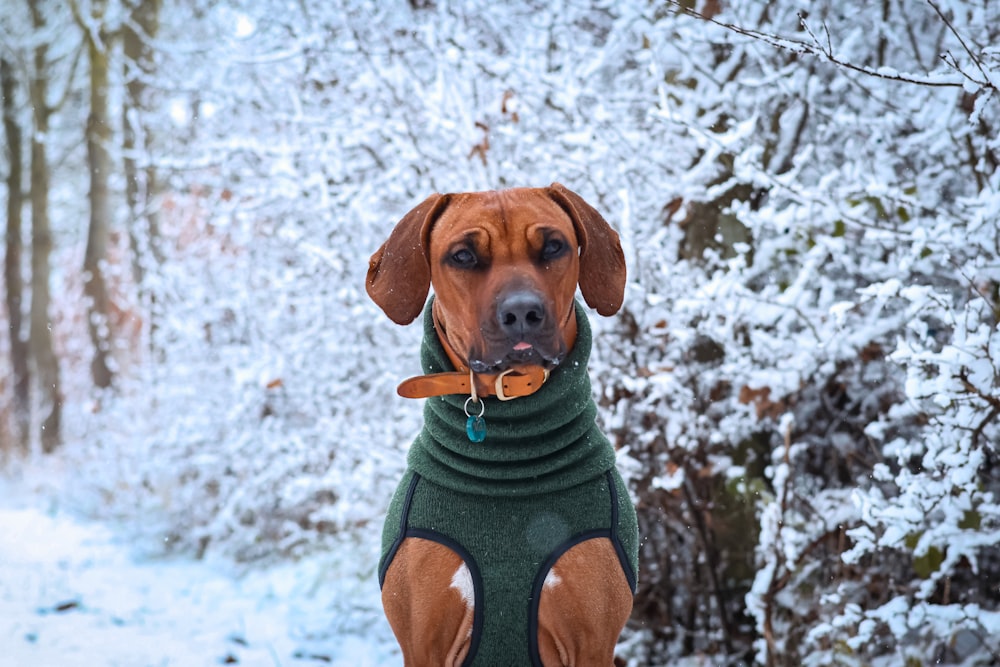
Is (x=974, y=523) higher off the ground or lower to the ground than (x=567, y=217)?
lower

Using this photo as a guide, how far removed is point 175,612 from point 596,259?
13.2ft

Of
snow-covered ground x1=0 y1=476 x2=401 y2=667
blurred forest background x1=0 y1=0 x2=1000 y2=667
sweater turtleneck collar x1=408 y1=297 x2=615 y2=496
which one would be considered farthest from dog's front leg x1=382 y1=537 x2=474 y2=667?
snow-covered ground x1=0 y1=476 x2=401 y2=667

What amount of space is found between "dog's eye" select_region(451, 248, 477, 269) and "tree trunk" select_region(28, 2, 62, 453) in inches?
464

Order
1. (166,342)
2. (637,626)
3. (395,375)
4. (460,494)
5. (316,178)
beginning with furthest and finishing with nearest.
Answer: (166,342)
(316,178)
(395,375)
(637,626)
(460,494)

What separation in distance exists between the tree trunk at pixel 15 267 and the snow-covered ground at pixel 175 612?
6.73 meters

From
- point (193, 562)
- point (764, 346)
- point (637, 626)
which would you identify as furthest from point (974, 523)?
point (193, 562)

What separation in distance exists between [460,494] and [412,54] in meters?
3.67

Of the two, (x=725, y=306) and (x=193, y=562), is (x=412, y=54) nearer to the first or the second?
(x=725, y=306)

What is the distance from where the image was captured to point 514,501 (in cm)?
245

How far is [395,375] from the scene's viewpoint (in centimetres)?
488

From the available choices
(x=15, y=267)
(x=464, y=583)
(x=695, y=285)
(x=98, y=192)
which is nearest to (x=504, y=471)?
(x=464, y=583)

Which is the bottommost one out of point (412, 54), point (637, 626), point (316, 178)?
point (637, 626)

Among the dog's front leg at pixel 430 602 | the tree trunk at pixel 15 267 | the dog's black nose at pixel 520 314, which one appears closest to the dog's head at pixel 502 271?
the dog's black nose at pixel 520 314

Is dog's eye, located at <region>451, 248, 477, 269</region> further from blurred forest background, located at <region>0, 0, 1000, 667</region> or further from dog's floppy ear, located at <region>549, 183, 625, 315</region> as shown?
blurred forest background, located at <region>0, 0, 1000, 667</region>
